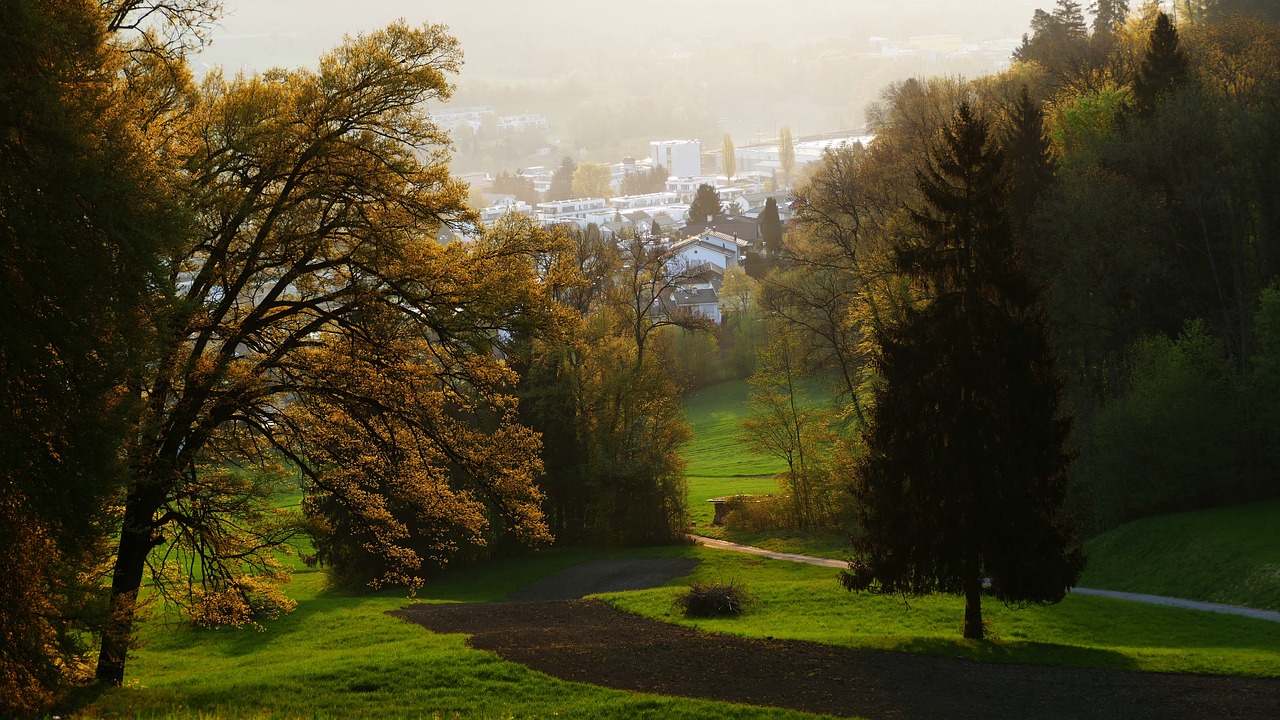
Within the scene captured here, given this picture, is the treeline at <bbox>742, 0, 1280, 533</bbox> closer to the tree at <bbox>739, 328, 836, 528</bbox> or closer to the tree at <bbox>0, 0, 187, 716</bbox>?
the tree at <bbox>739, 328, 836, 528</bbox>

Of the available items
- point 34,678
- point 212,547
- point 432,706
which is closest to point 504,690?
point 432,706

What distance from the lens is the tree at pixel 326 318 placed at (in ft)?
50.6

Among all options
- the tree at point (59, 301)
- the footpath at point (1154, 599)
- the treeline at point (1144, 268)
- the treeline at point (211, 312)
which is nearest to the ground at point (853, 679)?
the treeline at point (211, 312)

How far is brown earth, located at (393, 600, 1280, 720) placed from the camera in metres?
15.3

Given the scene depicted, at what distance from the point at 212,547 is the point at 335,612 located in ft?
44.8

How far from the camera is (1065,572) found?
19516 millimetres

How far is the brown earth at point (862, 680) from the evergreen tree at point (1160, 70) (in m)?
33.4

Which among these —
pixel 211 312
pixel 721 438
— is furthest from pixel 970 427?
pixel 721 438

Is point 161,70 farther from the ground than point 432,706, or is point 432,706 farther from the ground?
point 161,70

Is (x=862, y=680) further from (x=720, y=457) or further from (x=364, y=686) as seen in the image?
(x=720, y=457)

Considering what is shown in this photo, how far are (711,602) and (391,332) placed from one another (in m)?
11.6

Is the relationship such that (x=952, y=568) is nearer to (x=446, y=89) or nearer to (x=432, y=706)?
(x=432, y=706)

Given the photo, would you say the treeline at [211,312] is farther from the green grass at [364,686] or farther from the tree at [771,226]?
the tree at [771,226]

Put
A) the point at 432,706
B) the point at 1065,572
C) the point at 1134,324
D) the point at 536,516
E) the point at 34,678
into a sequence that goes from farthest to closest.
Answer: the point at 1134,324, the point at 1065,572, the point at 536,516, the point at 432,706, the point at 34,678
